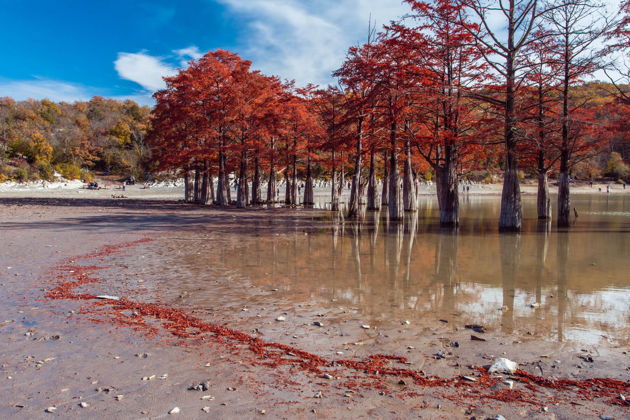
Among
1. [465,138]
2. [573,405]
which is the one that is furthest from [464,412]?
[465,138]

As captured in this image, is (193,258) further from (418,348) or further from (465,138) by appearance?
(465,138)

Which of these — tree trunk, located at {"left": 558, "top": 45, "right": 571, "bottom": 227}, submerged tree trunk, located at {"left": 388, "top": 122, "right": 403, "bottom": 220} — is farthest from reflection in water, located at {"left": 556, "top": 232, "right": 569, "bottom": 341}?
submerged tree trunk, located at {"left": 388, "top": 122, "right": 403, "bottom": 220}

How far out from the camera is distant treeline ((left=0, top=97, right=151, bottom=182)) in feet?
195

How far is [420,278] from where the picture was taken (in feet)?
30.6

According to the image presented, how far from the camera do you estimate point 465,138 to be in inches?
802

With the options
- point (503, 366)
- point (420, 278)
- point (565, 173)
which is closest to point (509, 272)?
point (420, 278)

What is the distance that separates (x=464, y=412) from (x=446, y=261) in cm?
830

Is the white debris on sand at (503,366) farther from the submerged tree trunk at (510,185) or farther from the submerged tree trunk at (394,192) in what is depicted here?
the submerged tree trunk at (394,192)

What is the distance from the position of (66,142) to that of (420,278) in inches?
2832

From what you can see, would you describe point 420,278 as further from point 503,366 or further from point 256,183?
point 256,183

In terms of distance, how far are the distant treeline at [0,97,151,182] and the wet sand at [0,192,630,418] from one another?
5625 cm

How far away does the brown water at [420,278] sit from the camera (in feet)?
21.5

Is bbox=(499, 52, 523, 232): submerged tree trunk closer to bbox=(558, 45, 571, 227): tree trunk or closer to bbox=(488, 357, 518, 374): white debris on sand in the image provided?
bbox=(558, 45, 571, 227): tree trunk

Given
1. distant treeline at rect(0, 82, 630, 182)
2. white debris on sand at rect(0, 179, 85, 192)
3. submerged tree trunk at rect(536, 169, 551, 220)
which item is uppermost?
distant treeline at rect(0, 82, 630, 182)
